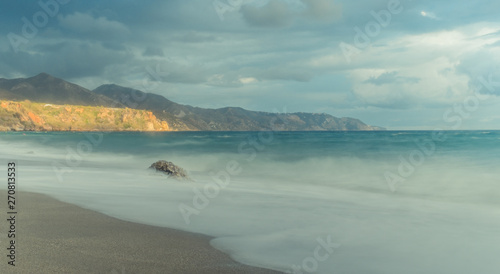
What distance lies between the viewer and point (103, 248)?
5.95 metres

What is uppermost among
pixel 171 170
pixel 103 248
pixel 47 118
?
pixel 47 118

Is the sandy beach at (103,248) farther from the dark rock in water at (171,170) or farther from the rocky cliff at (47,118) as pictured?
the rocky cliff at (47,118)

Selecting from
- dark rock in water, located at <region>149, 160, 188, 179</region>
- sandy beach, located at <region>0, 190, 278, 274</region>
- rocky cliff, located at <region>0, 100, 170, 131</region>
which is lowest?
sandy beach, located at <region>0, 190, 278, 274</region>

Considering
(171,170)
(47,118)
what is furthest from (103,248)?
(47,118)

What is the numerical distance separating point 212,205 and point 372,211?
448 centimetres

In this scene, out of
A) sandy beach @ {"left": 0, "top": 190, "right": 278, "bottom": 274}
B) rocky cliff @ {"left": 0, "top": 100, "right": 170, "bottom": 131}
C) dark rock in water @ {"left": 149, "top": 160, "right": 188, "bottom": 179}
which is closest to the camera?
sandy beach @ {"left": 0, "top": 190, "right": 278, "bottom": 274}

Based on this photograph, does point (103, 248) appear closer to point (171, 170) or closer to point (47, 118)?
point (171, 170)

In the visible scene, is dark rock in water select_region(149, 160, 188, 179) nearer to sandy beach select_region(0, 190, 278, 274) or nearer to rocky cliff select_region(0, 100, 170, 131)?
sandy beach select_region(0, 190, 278, 274)

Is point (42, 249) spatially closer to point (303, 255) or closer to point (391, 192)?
point (303, 255)

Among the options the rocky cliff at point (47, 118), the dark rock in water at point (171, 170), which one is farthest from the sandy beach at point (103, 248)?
the rocky cliff at point (47, 118)

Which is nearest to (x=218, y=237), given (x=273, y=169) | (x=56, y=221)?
(x=56, y=221)

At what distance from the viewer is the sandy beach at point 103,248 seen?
5180 millimetres

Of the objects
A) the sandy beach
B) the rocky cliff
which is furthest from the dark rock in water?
the rocky cliff

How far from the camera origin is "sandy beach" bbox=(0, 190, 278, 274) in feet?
17.0
